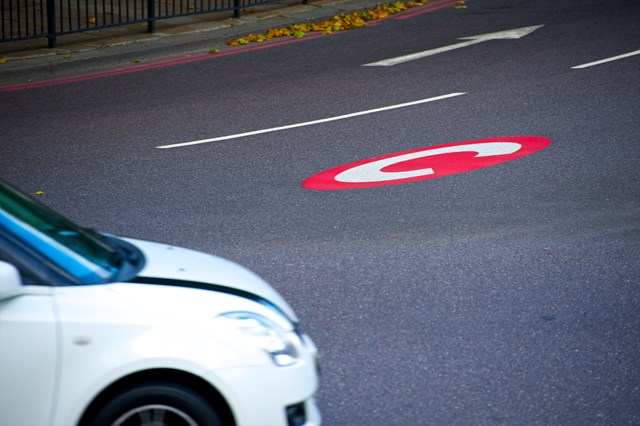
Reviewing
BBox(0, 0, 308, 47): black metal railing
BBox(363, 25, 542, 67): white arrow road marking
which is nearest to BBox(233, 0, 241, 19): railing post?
BBox(0, 0, 308, 47): black metal railing

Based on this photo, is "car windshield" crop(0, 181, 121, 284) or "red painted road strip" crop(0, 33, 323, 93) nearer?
"car windshield" crop(0, 181, 121, 284)

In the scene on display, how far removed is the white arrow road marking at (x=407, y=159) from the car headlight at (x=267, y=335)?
14.7ft

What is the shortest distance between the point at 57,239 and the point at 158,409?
873 millimetres

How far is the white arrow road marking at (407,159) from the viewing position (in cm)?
Answer: 845

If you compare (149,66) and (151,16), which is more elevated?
(151,16)

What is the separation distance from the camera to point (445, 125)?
9.91m

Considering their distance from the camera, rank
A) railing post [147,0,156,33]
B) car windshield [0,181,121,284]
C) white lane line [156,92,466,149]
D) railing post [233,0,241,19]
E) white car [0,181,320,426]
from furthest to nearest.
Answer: railing post [233,0,241,19], railing post [147,0,156,33], white lane line [156,92,466,149], car windshield [0,181,121,284], white car [0,181,320,426]

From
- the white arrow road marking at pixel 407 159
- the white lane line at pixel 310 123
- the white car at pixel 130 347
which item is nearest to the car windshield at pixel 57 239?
the white car at pixel 130 347

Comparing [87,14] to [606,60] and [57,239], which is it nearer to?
[606,60]

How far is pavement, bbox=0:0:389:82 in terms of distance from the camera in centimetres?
1239

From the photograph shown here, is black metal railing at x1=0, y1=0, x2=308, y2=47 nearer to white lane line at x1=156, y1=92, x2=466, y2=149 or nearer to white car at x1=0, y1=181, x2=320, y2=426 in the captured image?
white lane line at x1=156, y1=92, x2=466, y2=149

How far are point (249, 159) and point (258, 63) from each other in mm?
3939

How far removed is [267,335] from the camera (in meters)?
3.90

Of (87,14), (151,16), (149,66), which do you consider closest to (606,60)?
(149,66)
